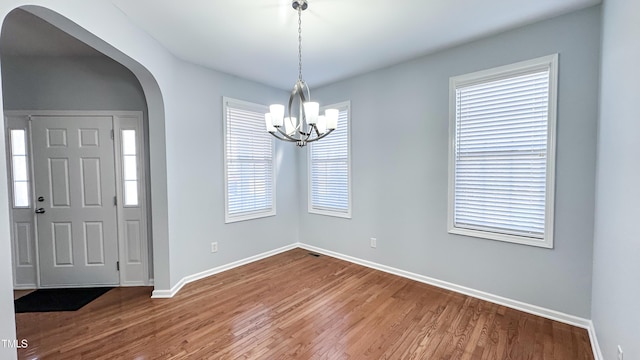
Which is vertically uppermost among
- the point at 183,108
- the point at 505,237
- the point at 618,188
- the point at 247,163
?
the point at 183,108

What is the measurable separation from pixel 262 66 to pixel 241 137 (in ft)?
3.47

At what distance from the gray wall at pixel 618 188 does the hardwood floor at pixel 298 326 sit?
0.57m

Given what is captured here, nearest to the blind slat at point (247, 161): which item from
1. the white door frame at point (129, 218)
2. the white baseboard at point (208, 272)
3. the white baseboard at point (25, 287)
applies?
the white baseboard at point (208, 272)

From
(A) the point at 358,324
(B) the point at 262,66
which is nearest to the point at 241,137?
(B) the point at 262,66

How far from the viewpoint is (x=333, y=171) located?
4.20 meters

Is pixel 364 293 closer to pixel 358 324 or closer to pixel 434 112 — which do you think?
pixel 358 324

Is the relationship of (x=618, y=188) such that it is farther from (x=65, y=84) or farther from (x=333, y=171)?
(x=65, y=84)

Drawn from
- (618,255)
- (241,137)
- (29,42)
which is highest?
(29,42)

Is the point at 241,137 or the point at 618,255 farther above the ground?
the point at 241,137

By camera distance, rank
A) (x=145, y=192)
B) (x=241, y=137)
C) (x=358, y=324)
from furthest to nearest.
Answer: (x=241, y=137)
(x=145, y=192)
(x=358, y=324)

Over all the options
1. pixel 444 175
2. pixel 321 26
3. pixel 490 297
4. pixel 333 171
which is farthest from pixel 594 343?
pixel 321 26

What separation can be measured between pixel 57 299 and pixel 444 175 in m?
4.52

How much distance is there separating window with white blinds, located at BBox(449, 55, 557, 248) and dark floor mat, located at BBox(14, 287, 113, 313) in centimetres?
412

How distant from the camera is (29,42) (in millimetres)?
2697
